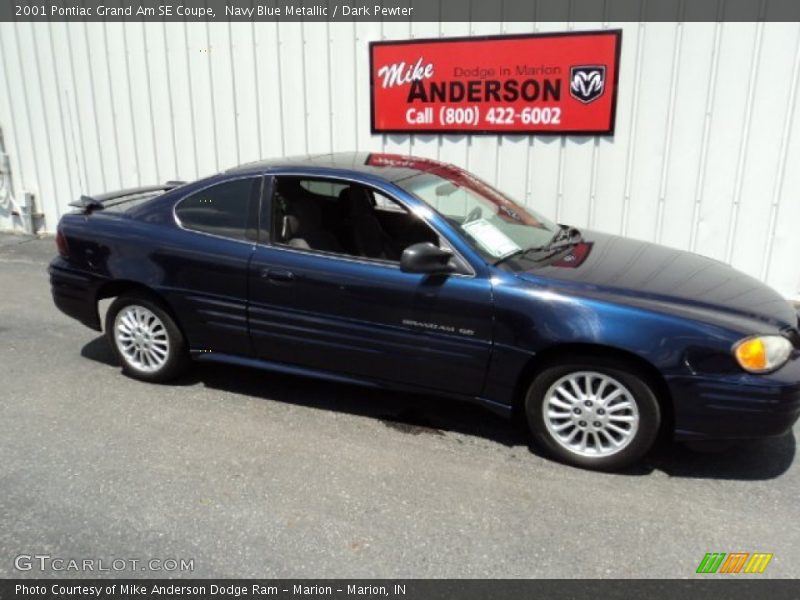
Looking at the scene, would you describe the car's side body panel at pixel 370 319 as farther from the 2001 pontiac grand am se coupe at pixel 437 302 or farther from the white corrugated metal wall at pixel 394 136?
the white corrugated metal wall at pixel 394 136

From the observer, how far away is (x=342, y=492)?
3379mm

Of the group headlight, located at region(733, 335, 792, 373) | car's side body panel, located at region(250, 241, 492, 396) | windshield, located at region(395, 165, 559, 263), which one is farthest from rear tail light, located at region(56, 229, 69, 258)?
headlight, located at region(733, 335, 792, 373)

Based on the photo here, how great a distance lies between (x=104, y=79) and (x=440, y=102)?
448cm

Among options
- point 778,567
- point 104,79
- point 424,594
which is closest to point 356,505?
point 424,594

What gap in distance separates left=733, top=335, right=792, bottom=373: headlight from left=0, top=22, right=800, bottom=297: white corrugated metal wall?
3217 millimetres

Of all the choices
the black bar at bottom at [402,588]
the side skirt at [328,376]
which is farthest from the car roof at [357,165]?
the black bar at bottom at [402,588]

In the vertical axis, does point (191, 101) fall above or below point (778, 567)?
above

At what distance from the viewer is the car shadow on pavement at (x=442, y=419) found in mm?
3639

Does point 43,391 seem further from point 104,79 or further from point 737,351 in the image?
point 104,79

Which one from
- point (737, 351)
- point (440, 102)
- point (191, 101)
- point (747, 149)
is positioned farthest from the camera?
point (191, 101)

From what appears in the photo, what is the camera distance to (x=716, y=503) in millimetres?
3312

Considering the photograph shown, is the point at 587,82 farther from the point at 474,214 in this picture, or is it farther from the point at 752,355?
the point at 752,355

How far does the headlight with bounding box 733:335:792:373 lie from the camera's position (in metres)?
3.22

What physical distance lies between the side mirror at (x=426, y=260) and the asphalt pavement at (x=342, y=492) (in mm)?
1047
